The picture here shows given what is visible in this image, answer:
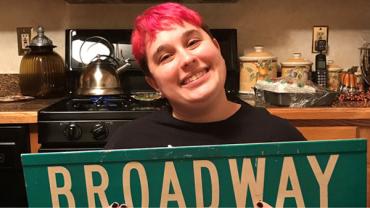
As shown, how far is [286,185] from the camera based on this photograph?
0.77m

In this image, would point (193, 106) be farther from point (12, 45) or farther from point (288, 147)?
point (12, 45)

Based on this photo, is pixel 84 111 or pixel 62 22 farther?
pixel 62 22

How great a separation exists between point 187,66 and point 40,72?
48.2 inches

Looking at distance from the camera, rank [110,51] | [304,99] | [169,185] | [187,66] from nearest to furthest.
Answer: [169,185] < [187,66] < [304,99] < [110,51]

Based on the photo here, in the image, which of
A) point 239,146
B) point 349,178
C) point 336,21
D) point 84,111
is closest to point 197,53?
point 239,146

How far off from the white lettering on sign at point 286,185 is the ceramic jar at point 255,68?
4.09 ft

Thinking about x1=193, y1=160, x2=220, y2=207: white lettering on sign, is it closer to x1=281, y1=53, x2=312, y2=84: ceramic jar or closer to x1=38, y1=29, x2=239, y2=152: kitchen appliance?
x1=38, y1=29, x2=239, y2=152: kitchen appliance

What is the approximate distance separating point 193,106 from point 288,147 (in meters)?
0.31

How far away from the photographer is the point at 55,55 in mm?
2084

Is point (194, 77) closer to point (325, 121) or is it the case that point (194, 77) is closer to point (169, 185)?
point (169, 185)

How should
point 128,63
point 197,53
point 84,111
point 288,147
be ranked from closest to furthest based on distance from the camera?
point 288,147 → point 197,53 → point 84,111 → point 128,63

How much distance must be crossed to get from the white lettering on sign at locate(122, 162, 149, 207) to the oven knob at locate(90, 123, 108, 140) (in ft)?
2.81

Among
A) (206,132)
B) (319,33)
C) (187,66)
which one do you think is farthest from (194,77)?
(319,33)

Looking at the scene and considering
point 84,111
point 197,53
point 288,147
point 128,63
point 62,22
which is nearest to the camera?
point 288,147
